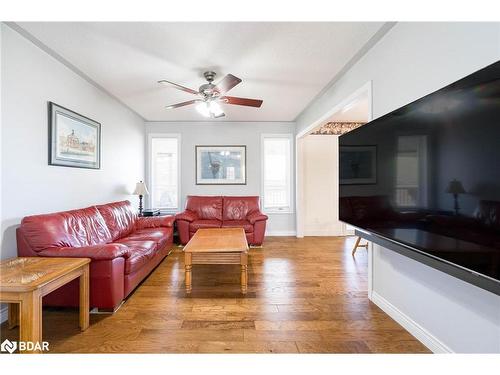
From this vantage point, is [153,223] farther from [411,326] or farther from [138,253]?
[411,326]

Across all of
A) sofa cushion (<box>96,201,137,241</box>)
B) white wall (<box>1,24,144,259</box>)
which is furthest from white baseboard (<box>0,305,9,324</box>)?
sofa cushion (<box>96,201,137,241</box>)

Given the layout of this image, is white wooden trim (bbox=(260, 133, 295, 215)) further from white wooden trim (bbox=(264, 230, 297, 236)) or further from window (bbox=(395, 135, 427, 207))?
window (bbox=(395, 135, 427, 207))

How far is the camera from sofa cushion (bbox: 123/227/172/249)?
297 centimetres

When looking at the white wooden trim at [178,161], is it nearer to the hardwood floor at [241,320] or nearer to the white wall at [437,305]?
the hardwood floor at [241,320]

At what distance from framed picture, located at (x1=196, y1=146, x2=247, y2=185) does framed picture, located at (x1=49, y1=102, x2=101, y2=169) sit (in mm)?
2120

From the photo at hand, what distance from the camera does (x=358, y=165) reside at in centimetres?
196

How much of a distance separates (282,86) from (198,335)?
3.14 metres

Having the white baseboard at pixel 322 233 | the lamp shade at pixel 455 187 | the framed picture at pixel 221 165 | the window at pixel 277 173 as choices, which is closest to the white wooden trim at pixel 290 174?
the window at pixel 277 173

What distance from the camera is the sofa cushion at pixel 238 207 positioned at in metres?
4.58

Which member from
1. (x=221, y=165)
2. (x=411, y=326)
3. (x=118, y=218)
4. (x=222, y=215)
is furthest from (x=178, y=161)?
(x=411, y=326)
